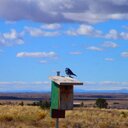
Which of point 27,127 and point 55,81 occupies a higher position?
point 55,81

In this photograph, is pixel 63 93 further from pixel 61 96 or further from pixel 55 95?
pixel 55 95

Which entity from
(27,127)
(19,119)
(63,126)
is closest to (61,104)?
(27,127)

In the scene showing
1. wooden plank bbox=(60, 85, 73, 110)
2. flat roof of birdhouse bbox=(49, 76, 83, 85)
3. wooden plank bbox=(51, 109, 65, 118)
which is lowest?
wooden plank bbox=(51, 109, 65, 118)

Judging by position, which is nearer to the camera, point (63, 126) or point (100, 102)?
point (63, 126)

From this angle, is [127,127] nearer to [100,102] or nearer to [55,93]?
[55,93]

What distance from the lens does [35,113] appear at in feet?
116

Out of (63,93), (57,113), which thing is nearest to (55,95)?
(63,93)

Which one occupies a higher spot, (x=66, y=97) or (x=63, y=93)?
(x=63, y=93)

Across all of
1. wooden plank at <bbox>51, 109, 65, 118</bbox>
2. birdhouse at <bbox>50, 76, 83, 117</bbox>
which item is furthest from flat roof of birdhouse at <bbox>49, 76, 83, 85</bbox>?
wooden plank at <bbox>51, 109, 65, 118</bbox>

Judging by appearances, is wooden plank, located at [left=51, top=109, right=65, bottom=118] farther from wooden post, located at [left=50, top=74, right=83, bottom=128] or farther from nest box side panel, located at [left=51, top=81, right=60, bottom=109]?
nest box side panel, located at [left=51, top=81, right=60, bottom=109]

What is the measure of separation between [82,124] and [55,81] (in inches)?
615

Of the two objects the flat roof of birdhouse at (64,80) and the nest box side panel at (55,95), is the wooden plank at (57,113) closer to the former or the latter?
the nest box side panel at (55,95)

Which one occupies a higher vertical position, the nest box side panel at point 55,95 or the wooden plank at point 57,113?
the nest box side panel at point 55,95

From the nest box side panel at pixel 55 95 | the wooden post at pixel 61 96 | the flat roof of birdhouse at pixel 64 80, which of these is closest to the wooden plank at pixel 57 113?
the wooden post at pixel 61 96
